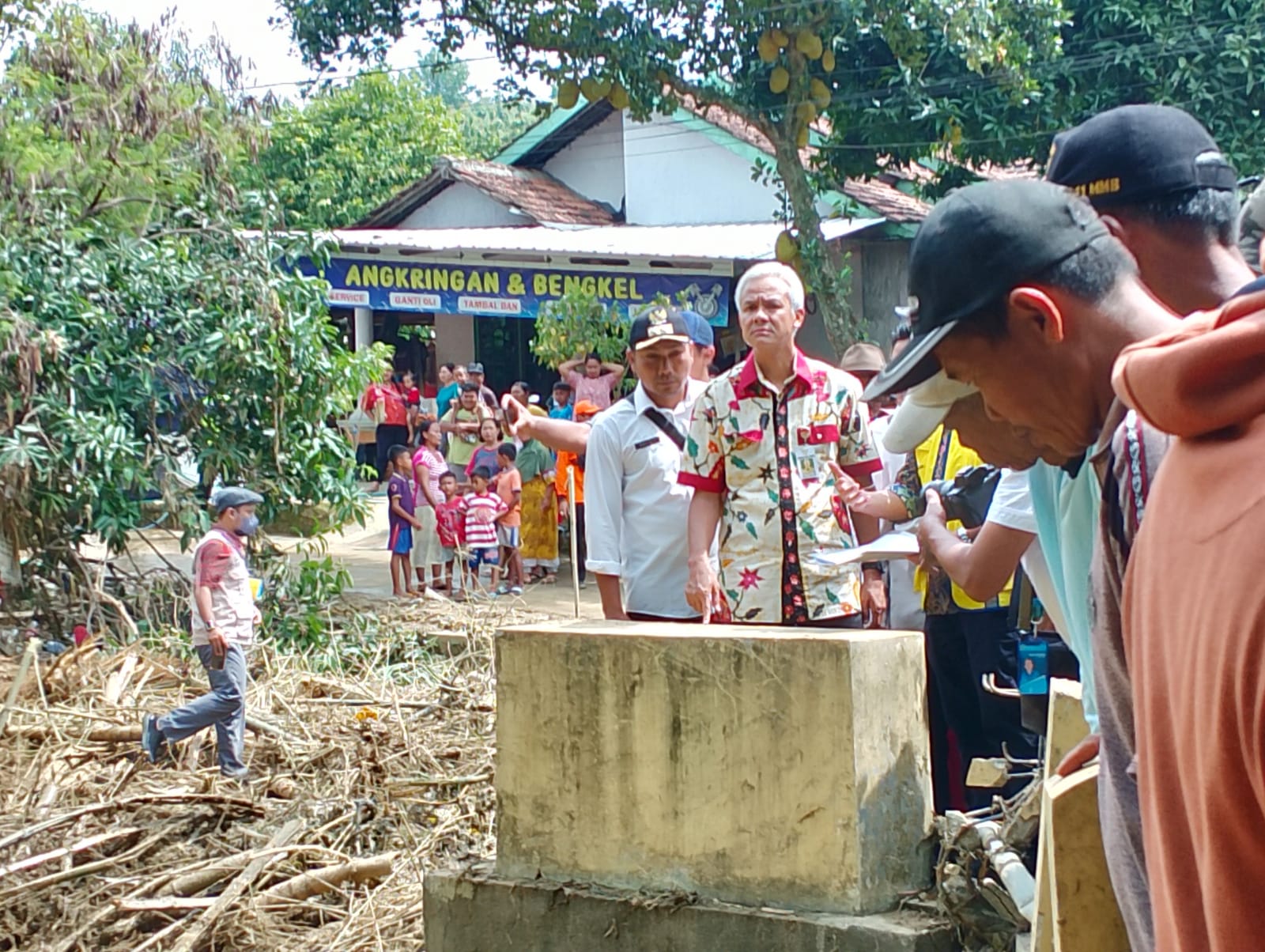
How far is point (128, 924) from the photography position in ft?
17.1

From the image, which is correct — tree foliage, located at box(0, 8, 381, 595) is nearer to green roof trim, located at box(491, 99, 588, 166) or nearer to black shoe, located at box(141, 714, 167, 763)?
black shoe, located at box(141, 714, 167, 763)

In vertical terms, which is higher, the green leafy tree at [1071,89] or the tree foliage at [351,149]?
the tree foliage at [351,149]

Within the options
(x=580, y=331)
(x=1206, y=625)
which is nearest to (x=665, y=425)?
(x=1206, y=625)

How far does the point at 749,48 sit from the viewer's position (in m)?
14.3

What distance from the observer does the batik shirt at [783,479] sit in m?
4.89

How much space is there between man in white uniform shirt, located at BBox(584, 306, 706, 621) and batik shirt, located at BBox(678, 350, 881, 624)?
40 cm

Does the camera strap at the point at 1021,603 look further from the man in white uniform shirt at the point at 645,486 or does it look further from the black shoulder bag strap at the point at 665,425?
the black shoulder bag strap at the point at 665,425

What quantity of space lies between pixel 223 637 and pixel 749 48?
8.86 meters

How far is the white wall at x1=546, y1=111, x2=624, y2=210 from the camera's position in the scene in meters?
21.6

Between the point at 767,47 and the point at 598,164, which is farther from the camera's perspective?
the point at 598,164

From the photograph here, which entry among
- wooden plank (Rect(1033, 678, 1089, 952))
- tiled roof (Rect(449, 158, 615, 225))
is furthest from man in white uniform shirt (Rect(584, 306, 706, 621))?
tiled roof (Rect(449, 158, 615, 225))

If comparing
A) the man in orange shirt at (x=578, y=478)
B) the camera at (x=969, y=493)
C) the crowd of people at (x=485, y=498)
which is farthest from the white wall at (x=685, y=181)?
the camera at (x=969, y=493)

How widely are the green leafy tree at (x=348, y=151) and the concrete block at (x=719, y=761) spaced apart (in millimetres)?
27374

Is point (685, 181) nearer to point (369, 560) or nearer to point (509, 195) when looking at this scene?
point (509, 195)
